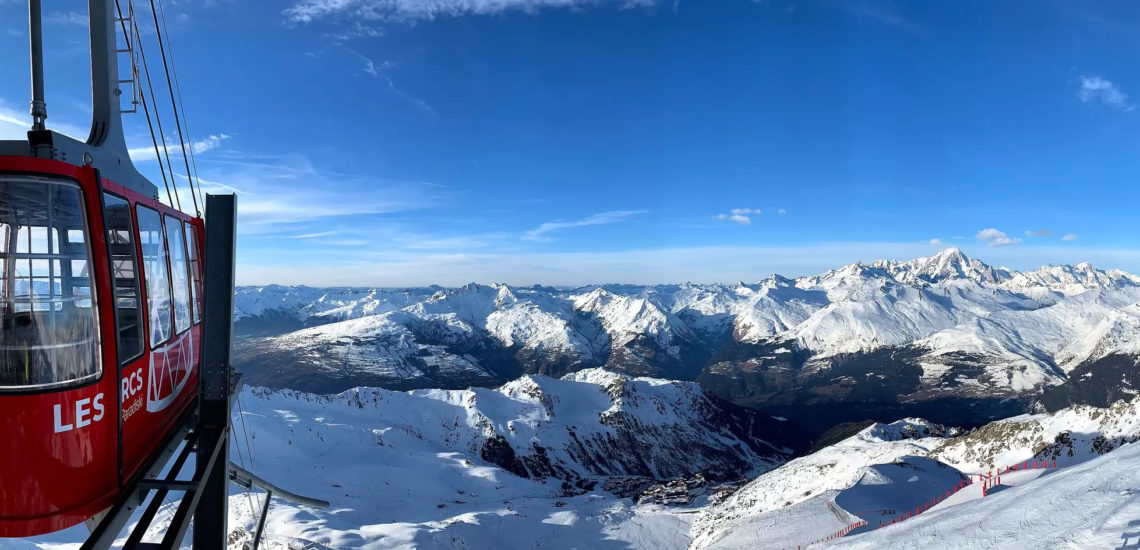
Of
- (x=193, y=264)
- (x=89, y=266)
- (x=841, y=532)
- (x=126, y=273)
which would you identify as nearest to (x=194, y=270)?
(x=193, y=264)

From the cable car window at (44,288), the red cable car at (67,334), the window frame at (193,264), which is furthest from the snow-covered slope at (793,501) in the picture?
the cable car window at (44,288)

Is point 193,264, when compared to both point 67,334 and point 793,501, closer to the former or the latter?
point 67,334

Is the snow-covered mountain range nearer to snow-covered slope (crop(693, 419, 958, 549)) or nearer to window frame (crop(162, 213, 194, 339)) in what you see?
snow-covered slope (crop(693, 419, 958, 549))

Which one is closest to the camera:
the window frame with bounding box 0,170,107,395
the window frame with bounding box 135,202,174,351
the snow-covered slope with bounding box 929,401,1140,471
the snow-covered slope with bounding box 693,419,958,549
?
the window frame with bounding box 0,170,107,395

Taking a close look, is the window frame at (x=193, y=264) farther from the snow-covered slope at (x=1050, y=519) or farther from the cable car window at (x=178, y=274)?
the snow-covered slope at (x=1050, y=519)

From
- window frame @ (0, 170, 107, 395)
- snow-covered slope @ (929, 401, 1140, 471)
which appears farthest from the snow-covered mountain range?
window frame @ (0, 170, 107, 395)

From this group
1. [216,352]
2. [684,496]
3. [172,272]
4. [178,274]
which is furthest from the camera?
[684,496]

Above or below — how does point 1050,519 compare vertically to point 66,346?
below
